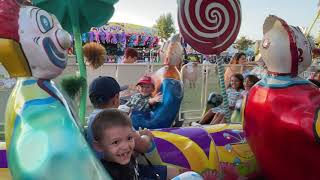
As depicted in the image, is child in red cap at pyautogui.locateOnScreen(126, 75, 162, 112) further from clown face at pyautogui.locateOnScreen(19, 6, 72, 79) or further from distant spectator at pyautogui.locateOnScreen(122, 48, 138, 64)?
clown face at pyautogui.locateOnScreen(19, 6, 72, 79)

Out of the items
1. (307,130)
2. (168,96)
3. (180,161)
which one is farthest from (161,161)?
(168,96)

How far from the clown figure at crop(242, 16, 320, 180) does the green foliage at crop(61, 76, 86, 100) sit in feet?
2.94

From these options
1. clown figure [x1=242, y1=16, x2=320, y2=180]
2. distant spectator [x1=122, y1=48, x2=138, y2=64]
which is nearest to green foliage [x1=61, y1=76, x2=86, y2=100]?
clown figure [x1=242, y1=16, x2=320, y2=180]

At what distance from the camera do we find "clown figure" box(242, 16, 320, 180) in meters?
1.99

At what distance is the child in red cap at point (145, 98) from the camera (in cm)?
367

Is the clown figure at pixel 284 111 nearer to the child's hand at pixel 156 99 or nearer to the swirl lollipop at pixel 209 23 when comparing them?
the swirl lollipop at pixel 209 23

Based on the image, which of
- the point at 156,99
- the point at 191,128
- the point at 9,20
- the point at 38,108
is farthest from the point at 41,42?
the point at 156,99

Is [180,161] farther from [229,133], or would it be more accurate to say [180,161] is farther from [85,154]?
[85,154]

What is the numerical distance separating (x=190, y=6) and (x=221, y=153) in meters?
0.88

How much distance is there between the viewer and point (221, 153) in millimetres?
2406

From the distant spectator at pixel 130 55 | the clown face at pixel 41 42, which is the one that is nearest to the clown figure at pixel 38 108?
the clown face at pixel 41 42

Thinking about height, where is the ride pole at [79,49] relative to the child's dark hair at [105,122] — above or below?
above

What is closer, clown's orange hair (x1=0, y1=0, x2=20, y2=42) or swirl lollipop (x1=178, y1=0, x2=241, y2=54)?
clown's orange hair (x1=0, y1=0, x2=20, y2=42)

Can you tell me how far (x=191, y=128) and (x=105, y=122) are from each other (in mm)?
799
